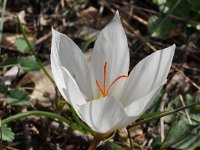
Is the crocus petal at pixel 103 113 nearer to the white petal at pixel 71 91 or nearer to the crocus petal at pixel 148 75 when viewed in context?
the white petal at pixel 71 91

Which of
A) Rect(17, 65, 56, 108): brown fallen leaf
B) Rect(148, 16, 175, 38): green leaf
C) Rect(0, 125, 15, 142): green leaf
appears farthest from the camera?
Rect(148, 16, 175, 38): green leaf

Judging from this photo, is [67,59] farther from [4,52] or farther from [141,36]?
[141,36]

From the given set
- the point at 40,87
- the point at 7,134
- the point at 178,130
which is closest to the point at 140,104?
the point at 7,134

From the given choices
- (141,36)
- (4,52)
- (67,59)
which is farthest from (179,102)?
(4,52)

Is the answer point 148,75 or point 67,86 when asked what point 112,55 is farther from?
point 67,86

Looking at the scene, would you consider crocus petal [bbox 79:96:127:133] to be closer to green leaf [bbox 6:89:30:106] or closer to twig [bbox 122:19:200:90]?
green leaf [bbox 6:89:30:106]

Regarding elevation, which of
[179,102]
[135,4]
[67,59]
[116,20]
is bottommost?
[179,102]

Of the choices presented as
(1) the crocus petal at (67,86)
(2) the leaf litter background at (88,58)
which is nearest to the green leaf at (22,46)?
(2) the leaf litter background at (88,58)

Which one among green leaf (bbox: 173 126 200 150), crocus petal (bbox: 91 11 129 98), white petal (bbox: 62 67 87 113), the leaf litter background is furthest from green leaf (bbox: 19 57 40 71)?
green leaf (bbox: 173 126 200 150)
